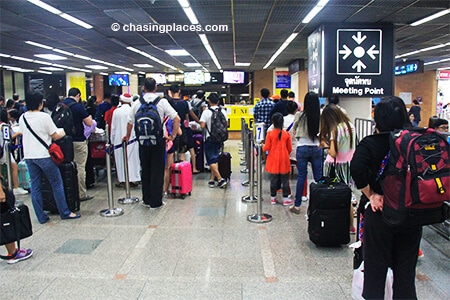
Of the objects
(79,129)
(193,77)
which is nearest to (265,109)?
(79,129)

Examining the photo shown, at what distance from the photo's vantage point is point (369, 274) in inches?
95.3

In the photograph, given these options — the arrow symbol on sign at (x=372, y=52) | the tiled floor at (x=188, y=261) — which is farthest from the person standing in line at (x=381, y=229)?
the arrow symbol on sign at (x=372, y=52)

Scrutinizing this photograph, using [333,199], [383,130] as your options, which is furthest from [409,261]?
[333,199]

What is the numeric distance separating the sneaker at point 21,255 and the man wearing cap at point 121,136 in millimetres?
2822

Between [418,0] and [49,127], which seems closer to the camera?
[49,127]

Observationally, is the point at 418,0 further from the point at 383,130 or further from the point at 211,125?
the point at 383,130

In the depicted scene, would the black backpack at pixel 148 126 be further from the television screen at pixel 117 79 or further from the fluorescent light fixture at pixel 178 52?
the television screen at pixel 117 79

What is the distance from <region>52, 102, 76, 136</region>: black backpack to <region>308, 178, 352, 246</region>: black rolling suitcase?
11.1 ft

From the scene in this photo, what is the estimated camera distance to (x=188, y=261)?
12.3 ft

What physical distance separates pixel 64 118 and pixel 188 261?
9.20 ft

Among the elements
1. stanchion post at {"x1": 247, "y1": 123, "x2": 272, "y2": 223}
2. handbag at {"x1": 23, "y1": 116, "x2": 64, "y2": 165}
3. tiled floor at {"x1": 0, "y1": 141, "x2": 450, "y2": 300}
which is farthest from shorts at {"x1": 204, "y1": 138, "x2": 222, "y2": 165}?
handbag at {"x1": 23, "y1": 116, "x2": 64, "y2": 165}

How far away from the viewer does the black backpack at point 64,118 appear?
530 centimetres

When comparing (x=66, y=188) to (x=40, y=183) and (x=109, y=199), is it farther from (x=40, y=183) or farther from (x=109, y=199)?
A: (x=109, y=199)

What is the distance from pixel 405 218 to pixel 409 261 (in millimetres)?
424
